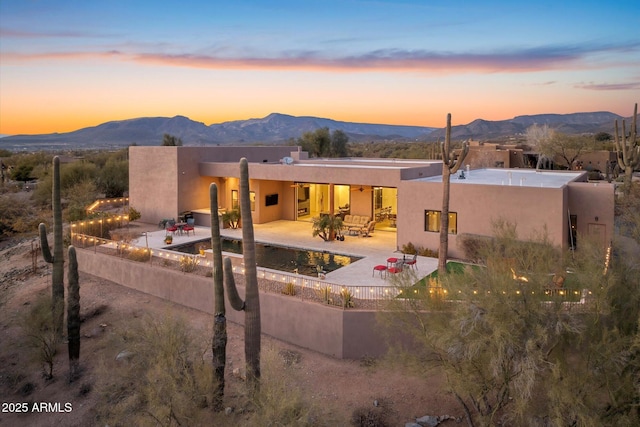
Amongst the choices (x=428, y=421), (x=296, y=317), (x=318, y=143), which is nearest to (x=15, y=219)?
(x=296, y=317)

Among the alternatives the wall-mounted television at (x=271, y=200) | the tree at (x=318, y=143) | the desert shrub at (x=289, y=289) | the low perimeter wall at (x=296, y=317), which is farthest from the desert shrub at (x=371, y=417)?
the tree at (x=318, y=143)

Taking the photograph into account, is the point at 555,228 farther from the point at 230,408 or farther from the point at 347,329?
the point at 230,408

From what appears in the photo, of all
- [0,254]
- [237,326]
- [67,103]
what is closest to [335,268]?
[237,326]

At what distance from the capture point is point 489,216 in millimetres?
18719

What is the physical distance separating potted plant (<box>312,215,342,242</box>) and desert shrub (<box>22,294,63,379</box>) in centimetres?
1133

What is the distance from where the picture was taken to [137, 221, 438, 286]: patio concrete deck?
17.1 metres

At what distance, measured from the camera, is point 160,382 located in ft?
33.1

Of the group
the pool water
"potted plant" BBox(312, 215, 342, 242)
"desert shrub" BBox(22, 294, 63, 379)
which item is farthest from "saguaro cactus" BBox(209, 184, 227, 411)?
"potted plant" BBox(312, 215, 342, 242)

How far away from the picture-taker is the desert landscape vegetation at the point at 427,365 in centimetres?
856

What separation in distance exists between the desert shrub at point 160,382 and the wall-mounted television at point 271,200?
14.5m

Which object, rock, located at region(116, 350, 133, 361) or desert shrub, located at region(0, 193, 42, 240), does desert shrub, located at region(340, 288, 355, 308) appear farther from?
desert shrub, located at region(0, 193, 42, 240)

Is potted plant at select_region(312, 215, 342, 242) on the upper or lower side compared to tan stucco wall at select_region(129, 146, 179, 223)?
lower

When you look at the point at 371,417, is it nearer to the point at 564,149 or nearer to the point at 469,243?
the point at 469,243

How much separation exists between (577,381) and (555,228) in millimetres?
10147
